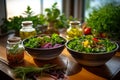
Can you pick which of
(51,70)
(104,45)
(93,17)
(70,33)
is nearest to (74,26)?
(70,33)

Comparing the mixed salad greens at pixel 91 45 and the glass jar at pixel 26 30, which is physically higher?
the glass jar at pixel 26 30

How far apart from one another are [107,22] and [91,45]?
0.26 m

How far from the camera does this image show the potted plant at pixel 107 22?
1.27 metres

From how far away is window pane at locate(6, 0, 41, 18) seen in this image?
167 centimetres

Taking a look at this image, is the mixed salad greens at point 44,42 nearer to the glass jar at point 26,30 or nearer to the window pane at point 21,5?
the glass jar at point 26,30

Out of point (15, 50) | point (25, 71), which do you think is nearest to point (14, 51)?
point (15, 50)

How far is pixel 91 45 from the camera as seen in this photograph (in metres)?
1.08

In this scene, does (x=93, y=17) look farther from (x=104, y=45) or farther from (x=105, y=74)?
(x=105, y=74)

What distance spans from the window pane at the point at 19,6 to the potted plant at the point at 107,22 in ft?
2.32

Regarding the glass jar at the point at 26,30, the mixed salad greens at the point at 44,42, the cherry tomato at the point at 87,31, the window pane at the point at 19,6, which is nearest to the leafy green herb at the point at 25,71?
the mixed salad greens at the point at 44,42

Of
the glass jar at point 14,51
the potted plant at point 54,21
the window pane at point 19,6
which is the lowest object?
the glass jar at point 14,51

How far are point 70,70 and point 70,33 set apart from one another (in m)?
0.45

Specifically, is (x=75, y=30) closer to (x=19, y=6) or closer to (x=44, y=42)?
(x=44, y=42)

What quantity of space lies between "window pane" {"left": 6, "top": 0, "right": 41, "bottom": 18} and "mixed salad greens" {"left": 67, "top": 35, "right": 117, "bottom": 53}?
29.2 inches
